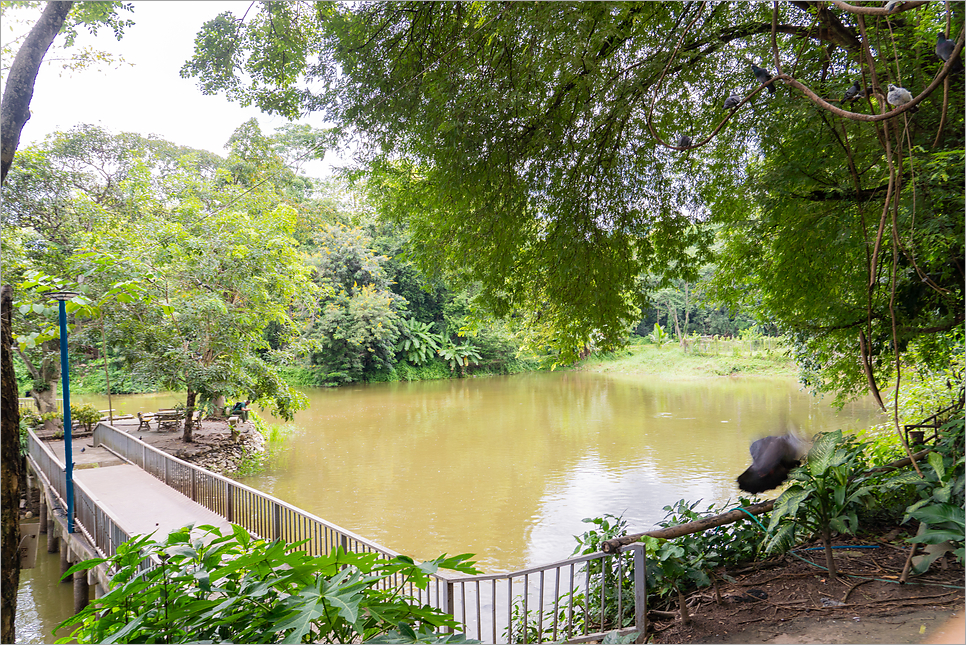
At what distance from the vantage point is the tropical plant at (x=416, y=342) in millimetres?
30000

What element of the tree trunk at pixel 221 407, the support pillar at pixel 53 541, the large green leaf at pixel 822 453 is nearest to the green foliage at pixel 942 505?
the large green leaf at pixel 822 453

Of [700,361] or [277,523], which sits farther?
[700,361]

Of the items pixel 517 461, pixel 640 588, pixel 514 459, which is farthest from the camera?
pixel 514 459

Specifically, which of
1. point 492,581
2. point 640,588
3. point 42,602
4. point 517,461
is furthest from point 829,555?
point 42,602

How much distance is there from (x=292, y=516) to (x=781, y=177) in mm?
5291

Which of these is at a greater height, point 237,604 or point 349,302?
point 349,302

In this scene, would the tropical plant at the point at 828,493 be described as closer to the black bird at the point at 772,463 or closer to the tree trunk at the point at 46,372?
the black bird at the point at 772,463

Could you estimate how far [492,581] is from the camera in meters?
3.76

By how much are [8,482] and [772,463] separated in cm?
534

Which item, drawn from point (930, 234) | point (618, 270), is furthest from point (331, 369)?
point (930, 234)

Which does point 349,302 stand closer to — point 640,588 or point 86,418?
point 86,418

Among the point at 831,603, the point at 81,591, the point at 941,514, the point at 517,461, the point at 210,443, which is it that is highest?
the point at 941,514

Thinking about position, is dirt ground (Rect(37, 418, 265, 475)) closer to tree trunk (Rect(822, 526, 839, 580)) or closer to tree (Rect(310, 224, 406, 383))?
tree (Rect(310, 224, 406, 383))

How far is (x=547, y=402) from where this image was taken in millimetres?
21172
